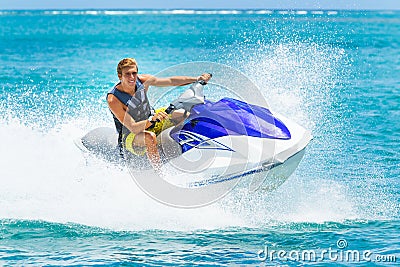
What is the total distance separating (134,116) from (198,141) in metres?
0.63

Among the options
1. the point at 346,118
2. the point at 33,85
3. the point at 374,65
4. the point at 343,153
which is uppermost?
the point at 374,65

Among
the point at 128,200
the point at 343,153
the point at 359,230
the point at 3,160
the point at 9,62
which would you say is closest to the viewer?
the point at 359,230

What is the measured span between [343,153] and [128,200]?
3907 mm

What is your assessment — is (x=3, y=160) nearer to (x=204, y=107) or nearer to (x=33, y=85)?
(x=204, y=107)

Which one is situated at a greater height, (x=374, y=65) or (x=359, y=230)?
(x=374, y=65)

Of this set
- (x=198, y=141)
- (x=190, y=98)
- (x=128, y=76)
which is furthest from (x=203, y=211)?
(x=128, y=76)

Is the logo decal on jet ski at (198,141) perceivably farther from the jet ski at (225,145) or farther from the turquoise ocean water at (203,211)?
the turquoise ocean water at (203,211)

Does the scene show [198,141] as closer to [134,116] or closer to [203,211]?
[134,116]

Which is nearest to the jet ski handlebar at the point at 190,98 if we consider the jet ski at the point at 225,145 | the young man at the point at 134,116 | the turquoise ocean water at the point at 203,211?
the jet ski at the point at 225,145

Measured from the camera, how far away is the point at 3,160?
7.65 m

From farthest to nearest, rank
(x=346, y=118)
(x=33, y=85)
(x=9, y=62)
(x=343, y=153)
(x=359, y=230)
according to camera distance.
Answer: (x=9, y=62) < (x=33, y=85) < (x=346, y=118) < (x=343, y=153) < (x=359, y=230)

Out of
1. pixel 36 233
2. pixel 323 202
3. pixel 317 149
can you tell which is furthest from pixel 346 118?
pixel 36 233

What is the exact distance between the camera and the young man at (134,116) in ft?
19.2

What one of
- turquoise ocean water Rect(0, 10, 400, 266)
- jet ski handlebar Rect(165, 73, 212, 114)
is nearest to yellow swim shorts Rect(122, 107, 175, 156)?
jet ski handlebar Rect(165, 73, 212, 114)
